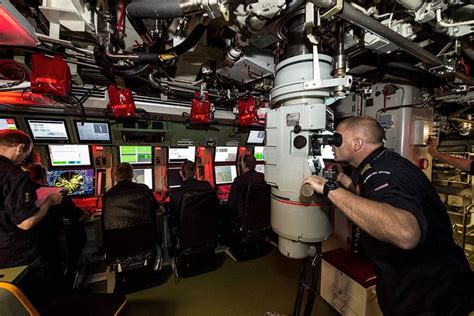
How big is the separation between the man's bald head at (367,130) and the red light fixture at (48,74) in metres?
2.38

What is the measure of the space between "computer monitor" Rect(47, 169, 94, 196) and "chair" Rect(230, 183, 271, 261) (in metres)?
2.08

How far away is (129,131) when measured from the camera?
3.03 meters

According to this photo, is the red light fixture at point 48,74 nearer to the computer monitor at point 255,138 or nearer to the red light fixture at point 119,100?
the red light fixture at point 119,100

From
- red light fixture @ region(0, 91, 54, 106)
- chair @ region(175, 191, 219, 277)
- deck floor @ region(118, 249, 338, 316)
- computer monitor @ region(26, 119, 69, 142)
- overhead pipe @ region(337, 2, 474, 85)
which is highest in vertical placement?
overhead pipe @ region(337, 2, 474, 85)

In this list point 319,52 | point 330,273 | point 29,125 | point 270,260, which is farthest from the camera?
point 270,260

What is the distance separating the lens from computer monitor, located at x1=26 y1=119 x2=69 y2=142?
8.41ft

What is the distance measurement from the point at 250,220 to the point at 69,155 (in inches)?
103

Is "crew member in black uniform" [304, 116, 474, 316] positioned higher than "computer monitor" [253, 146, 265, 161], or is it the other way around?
"computer monitor" [253, 146, 265, 161]

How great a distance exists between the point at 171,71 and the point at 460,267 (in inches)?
118

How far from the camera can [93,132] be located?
288cm

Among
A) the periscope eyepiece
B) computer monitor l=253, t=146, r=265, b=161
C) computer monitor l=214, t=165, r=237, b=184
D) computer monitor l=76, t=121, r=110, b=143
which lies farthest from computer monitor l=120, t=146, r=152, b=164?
the periscope eyepiece

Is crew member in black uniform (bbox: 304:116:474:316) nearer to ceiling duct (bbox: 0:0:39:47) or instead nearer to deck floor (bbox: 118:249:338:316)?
deck floor (bbox: 118:249:338:316)

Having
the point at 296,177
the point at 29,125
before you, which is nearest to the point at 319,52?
the point at 296,177

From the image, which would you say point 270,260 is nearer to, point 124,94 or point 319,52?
point 319,52
